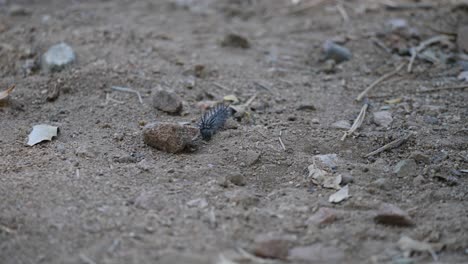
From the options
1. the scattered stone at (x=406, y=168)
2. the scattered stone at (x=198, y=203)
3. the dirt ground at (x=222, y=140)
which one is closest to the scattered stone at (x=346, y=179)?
the dirt ground at (x=222, y=140)

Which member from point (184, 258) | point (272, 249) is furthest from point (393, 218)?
point (184, 258)

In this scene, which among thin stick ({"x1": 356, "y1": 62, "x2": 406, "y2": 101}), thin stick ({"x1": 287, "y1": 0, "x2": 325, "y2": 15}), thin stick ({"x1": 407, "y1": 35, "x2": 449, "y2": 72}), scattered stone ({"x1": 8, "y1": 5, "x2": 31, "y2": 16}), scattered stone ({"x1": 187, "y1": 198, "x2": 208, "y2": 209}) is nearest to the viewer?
scattered stone ({"x1": 187, "y1": 198, "x2": 208, "y2": 209})

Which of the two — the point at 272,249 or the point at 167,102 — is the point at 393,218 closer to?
the point at 272,249

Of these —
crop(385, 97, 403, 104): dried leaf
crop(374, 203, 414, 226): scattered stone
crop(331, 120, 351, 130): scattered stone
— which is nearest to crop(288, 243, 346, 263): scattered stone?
crop(374, 203, 414, 226): scattered stone

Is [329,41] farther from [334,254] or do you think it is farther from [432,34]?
[334,254]

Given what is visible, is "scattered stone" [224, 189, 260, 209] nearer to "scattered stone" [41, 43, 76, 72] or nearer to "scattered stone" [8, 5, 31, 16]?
"scattered stone" [41, 43, 76, 72]
